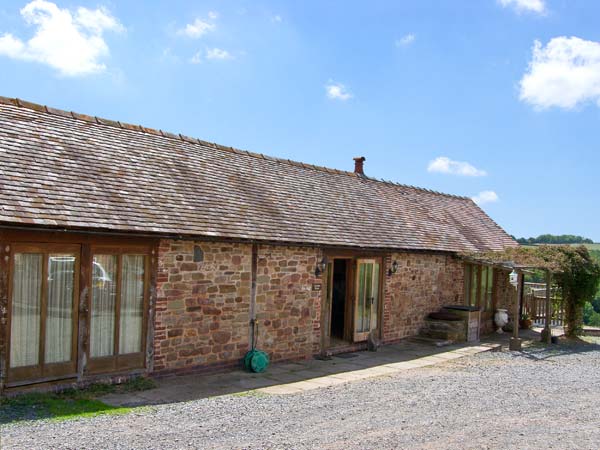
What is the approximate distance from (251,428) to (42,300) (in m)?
3.78

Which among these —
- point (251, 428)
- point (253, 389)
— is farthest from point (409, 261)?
point (251, 428)

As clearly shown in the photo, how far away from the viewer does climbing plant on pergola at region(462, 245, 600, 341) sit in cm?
1692

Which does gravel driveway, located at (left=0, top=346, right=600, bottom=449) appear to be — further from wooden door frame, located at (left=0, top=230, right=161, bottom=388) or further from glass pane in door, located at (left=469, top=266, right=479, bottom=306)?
glass pane in door, located at (left=469, top=266, right=479, bottom=306)

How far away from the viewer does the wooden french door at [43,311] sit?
8.22m

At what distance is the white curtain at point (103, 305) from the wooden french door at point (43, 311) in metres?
0.34

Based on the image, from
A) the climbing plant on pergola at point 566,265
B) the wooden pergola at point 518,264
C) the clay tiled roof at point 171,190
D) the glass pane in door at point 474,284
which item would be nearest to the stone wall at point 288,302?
the clay tiled roof at point 171,190

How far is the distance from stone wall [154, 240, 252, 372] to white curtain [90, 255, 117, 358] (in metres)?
0.79

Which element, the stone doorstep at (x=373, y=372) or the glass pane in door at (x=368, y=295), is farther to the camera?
the glass pane in door at (x=368, y=295)

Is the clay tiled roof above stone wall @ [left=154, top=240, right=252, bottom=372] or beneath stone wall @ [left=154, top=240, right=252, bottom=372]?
above

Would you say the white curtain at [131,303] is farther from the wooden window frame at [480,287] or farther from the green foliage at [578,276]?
the green foliage at [578,276]

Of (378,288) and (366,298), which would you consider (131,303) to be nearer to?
(366,298)

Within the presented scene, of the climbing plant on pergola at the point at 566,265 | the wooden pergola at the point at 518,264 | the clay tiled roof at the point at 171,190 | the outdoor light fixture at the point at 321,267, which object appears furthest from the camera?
the climbing plant on pergola at the point at 566,265

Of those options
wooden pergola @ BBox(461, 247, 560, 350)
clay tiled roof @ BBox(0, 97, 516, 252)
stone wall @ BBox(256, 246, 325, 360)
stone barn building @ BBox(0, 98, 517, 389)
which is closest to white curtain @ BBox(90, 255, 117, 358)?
stone barn building @ BBox(0, 98, 517, 389)

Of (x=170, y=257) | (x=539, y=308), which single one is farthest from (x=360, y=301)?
(x=539, y=308)
